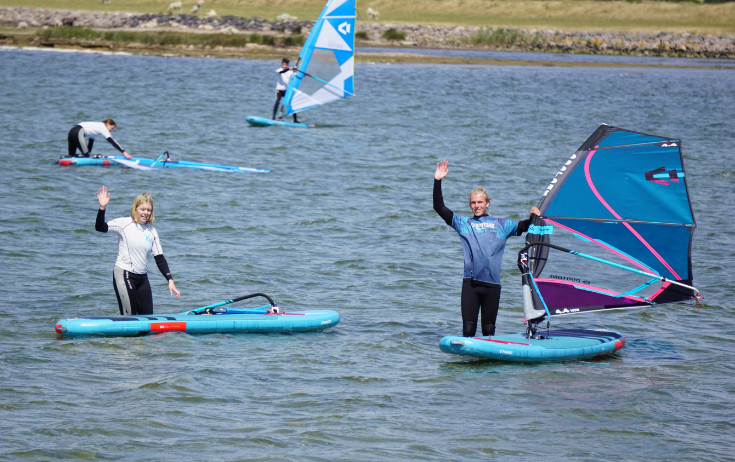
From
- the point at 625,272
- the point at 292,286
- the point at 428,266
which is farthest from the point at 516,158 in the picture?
the point at 625,272

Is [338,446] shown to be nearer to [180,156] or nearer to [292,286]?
[292,286]

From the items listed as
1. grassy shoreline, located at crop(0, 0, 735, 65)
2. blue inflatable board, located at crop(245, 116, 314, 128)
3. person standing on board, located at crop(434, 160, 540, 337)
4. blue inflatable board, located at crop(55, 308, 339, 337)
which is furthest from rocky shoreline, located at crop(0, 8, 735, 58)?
person standing on board, located at crop(434, 160, 540, 337)

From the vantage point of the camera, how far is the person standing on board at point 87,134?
21.3 m

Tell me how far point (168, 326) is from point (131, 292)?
629 millimetres

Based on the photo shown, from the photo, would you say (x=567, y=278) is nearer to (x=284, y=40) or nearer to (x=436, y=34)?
(x=284, y=40)

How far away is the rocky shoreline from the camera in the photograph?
75.9 m

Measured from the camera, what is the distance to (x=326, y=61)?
32.2m

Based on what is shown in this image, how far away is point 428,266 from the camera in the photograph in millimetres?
16516

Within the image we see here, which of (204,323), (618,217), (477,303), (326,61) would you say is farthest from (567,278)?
(326,61)

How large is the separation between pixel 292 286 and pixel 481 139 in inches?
781

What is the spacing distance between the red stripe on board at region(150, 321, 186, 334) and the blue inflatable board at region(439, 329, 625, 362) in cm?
334

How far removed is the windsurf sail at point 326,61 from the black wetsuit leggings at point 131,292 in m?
20.5

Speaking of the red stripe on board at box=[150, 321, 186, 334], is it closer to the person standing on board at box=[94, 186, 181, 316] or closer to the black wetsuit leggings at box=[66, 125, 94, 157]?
the person standing on board at box=[94, 186, 181, 316]

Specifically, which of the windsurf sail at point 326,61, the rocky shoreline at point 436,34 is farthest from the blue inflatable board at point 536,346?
the rocky shoreline at point 436,34
